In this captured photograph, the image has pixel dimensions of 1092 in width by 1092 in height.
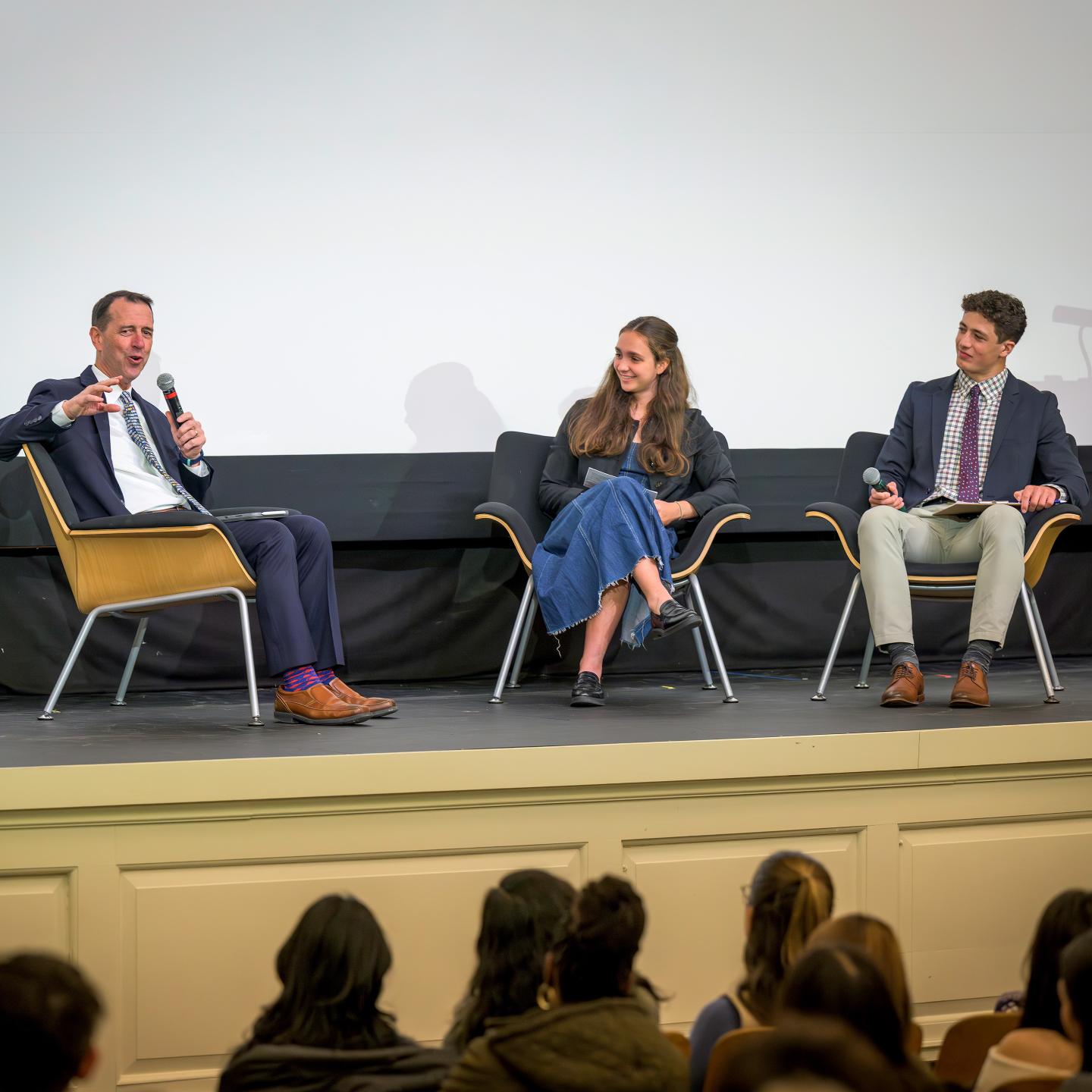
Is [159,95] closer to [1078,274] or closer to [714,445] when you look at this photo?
[714,445]

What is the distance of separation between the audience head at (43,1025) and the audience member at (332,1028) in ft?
0.74

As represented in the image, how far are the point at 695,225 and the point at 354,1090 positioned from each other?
344cm

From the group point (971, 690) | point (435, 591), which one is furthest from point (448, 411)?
point (971, 690)

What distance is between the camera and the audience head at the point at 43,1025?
103 centimetres

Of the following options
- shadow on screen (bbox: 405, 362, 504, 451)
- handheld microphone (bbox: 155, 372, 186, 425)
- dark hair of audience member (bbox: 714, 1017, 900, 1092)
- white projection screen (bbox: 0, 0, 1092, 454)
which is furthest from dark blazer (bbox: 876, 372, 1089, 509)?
dark hair of audience member (bbox: 714, 1017, 900, 1092)

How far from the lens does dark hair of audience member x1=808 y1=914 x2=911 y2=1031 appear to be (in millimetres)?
1248

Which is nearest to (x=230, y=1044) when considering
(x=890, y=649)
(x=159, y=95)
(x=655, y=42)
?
(x=890, y=649)

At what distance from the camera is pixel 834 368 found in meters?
4.30

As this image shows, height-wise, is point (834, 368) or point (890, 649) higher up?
point (834, 368)

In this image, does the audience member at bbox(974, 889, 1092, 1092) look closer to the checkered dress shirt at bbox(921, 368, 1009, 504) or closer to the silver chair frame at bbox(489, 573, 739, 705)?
the silver chair frame at bbox(489, 573, 739, 705)

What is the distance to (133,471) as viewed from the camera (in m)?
3.22

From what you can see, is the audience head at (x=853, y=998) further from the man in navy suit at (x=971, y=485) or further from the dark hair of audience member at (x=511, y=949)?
the man in navy suit at (x=971, y=485)

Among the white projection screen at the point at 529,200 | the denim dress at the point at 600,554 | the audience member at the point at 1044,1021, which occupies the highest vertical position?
the white projection screen at the point at 529,200

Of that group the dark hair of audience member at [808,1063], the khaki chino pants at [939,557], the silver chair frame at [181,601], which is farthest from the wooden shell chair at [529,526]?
the dark hair of audience member at [808,1063]
